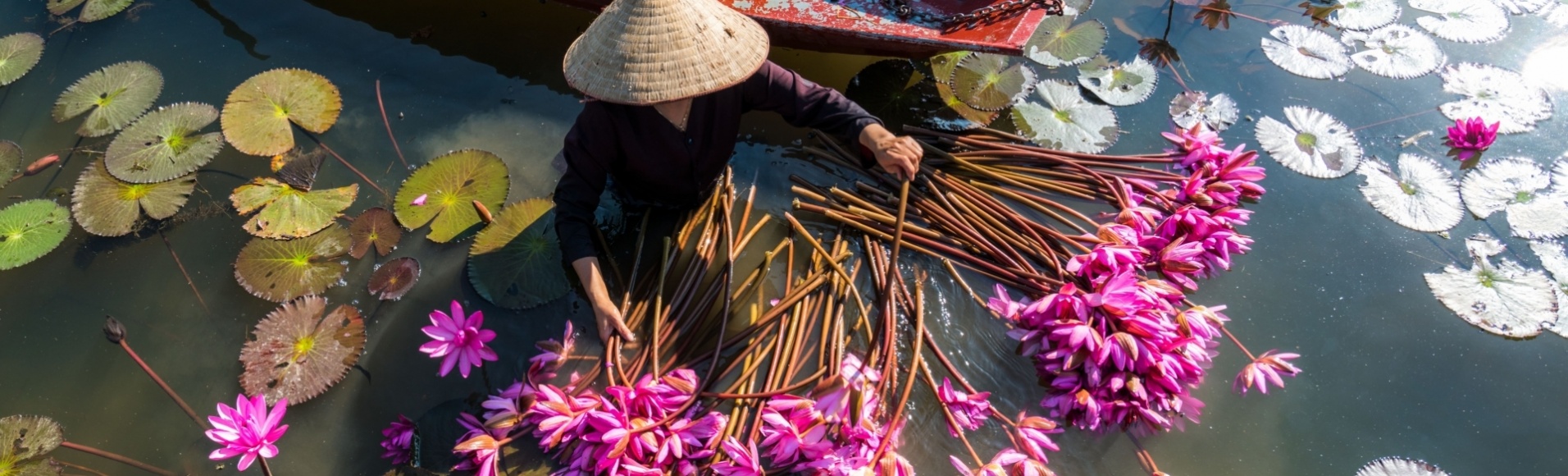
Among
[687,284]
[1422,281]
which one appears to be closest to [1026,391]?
[687,284]

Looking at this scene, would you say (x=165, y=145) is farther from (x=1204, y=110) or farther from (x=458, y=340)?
(x=1204, y=110)

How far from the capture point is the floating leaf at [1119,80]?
3486 mm

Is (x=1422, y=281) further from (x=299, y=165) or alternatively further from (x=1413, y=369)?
(x=299, y=165)

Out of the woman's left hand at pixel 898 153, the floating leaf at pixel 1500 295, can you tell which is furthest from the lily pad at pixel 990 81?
the floating leaf at pixel 1500 295

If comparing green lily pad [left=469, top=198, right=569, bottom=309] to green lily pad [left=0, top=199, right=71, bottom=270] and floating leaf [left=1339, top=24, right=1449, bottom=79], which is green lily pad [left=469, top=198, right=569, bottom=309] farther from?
floating leaf [left=1339, top=24, right=1449, bottom=79]

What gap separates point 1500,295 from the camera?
109 inches

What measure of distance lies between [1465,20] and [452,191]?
4.70 m

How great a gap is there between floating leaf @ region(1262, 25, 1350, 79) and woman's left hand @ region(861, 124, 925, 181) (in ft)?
7.47

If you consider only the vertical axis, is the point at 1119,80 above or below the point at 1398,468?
above

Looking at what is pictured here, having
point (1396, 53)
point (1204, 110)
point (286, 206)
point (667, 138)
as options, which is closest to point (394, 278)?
point (286, 206)

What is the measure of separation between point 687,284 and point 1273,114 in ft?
8.62

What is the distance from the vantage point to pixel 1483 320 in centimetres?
272

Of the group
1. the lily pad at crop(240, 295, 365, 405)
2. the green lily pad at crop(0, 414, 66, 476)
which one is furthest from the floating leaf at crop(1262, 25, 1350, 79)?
the green lily pad at crop(0, 414, 66, 476)

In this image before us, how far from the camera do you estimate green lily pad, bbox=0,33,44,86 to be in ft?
12.8
